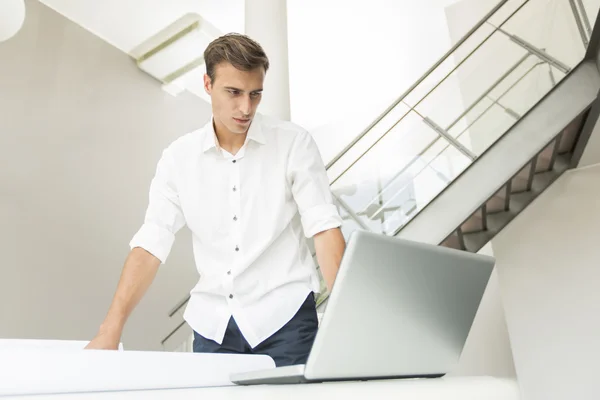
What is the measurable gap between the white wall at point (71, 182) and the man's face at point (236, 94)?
335cm

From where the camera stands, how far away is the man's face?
4.89 feet

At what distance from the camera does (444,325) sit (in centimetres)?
75

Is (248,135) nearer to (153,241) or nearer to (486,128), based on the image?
(153,241)

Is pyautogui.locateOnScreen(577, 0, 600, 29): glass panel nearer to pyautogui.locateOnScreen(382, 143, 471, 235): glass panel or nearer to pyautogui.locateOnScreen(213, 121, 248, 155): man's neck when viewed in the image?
pyautogui.locateOnScreen(382, 143, 471, 235): glass panel

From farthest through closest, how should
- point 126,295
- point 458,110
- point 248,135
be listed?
point 458,110
point 248,135
point 126,295

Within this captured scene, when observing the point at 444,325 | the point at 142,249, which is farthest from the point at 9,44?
the point at 444,325

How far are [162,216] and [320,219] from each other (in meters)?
0.49

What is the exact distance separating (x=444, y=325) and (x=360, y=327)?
193 mm

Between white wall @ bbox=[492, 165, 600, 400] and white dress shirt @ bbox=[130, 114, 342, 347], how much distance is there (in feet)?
8.55

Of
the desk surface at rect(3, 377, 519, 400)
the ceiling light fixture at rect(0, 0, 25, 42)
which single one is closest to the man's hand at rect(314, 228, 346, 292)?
the desk surface at rect(3, 377, 519, 400)

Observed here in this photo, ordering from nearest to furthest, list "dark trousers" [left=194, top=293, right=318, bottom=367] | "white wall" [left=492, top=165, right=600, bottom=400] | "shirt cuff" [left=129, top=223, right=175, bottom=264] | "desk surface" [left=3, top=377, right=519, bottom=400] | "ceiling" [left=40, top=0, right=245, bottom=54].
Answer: "desk surface" [left=3, top=377, right=519, bottom=400] → "dark trousers" [left=194, top=293, right=318, bottom=367] → "shirt cuff" [left=129, top=223, right=175, bottom=264] → "white wall" [left=492, top=165, right=600, bottom=400] → "ceiling" [left=40, top=0, right=245, bottom=54]

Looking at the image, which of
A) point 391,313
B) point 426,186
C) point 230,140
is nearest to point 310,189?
point 230,140

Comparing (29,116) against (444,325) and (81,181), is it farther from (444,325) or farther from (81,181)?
(444,325)

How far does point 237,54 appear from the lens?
1.48 metres
